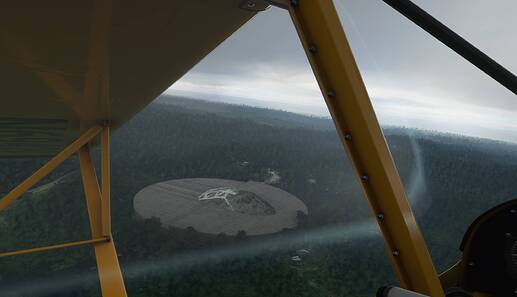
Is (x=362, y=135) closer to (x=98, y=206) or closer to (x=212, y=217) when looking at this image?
A: (x=98, y=206)

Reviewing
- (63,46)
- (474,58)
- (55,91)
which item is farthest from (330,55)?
(55,91)

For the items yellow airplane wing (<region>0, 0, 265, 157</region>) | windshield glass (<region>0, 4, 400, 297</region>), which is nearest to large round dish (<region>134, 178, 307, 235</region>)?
windshield glass (<region>0, 4, 400, 297</region>)

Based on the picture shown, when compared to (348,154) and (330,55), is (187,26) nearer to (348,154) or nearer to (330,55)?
(330,55)

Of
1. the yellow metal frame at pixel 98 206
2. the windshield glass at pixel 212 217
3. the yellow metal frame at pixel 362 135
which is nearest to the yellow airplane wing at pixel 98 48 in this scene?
the yellow metal frame at pixel 362 135

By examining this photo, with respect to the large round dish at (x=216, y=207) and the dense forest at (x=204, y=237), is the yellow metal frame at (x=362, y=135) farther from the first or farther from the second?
the large round dish at (x=216, y=207)

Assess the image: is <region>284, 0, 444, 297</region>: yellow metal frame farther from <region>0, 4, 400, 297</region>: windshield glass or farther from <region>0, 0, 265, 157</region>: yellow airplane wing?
<region>0, 4, 400, 297</region>: windshield glass

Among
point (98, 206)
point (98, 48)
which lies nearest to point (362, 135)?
point (98, 48)
